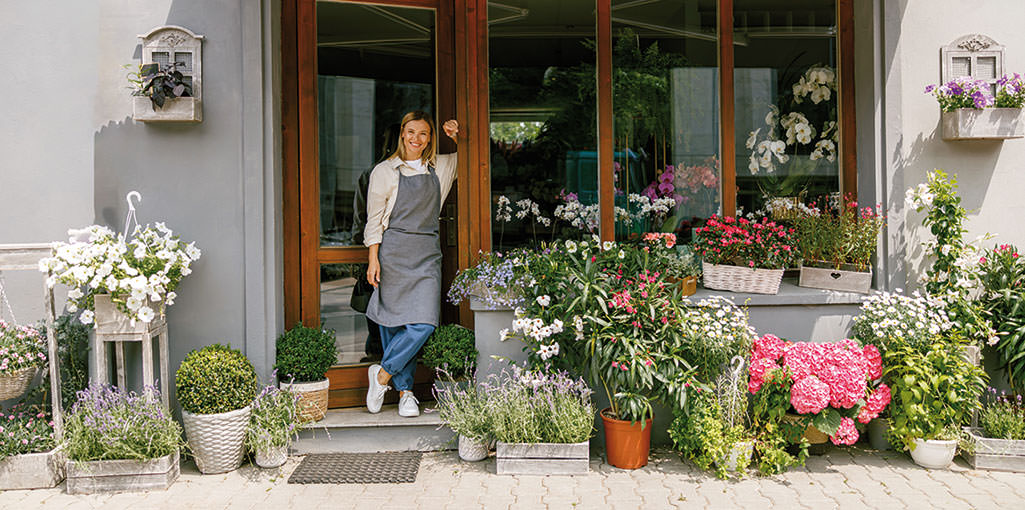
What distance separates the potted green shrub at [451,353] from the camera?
455cm

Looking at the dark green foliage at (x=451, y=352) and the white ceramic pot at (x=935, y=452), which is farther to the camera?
the dark green foliage at (x=451, y=352)

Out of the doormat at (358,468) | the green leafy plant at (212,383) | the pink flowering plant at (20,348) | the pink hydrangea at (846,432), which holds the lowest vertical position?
the doormat at (358,468)

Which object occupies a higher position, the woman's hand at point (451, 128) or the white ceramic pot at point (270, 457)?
the woman's hand at point (451, 128)

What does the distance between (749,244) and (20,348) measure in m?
4.26

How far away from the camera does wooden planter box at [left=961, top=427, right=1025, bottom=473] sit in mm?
4027

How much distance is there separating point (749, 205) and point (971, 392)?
1827 mm

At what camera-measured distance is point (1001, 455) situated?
13.3 ft

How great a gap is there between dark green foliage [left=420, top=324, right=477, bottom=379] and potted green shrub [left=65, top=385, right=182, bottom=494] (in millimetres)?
1535

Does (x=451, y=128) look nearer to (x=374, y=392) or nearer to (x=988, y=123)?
(x=374, y=392)

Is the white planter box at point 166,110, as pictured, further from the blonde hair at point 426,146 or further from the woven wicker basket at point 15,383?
the woven wicker basket at point 15,383

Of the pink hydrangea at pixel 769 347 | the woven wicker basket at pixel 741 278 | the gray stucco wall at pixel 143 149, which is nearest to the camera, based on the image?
the pink hydrangea at pixel 769 347

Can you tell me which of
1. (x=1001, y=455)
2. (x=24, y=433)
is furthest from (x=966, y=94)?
(x=24, y=433)

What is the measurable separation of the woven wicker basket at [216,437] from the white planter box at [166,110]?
5.51 feet

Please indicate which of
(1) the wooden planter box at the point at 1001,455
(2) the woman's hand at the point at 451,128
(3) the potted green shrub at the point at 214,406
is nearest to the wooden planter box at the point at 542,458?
(3) the potted green shrub at the point at 214,406
